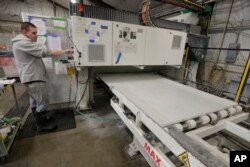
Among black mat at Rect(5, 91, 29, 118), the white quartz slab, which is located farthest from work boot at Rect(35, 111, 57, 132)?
the white quartz slab

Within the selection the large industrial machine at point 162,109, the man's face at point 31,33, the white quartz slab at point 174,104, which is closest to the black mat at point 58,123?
the large industrial machine at point 162,109

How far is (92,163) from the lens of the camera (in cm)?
156

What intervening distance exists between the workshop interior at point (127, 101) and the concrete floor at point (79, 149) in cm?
1

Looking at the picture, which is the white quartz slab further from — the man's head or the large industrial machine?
the man's head

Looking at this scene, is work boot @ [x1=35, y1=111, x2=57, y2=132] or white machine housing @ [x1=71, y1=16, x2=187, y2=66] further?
work boot @ [x1=35, y1=111, x2=57, y2=132]

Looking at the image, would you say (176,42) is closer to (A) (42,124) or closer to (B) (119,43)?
(B) (119,43)

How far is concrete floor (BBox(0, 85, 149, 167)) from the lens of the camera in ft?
5.11

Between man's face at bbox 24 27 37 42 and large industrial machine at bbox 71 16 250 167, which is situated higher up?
man's face at bbox 24 27 37 42

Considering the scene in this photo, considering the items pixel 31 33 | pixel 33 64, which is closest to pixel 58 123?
pixel 33 64

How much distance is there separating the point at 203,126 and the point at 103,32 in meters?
1.63

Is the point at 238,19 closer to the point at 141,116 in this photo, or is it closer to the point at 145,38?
the point at 145,38

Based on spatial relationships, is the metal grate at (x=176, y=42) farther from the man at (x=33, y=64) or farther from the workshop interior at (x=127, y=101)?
the man at (x=33, y=64)

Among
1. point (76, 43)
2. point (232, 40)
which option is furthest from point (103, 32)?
point (232, 40)

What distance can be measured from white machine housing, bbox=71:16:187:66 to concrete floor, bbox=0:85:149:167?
1.05 m
